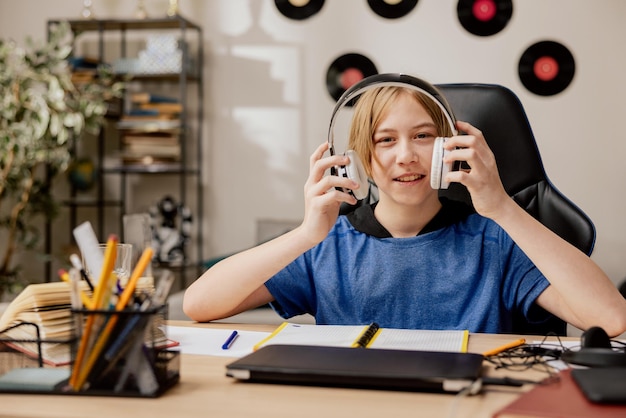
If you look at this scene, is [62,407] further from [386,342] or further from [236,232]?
[236,232]

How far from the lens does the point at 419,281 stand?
1359 millimetres

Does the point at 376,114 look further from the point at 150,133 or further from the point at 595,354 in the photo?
the point at 150,133

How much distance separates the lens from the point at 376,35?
3.75 m

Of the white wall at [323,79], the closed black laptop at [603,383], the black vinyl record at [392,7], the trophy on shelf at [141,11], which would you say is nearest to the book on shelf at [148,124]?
the white wall at [323,79]

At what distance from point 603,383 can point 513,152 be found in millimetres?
942

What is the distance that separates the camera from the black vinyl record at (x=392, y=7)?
12.1ft

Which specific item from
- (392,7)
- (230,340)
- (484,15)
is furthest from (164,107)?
(230,340)

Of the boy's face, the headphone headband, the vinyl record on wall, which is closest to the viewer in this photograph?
the headphone headband

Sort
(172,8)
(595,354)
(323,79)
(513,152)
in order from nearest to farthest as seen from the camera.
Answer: (595,354) < (513,152) < (323,79) < (172,8)

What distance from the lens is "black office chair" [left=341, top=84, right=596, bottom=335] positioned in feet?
5.20

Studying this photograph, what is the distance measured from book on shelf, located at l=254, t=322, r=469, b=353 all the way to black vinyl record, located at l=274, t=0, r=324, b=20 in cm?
290

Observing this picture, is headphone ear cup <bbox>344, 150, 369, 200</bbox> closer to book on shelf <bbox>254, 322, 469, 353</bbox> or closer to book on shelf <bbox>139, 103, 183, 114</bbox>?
book on shelf <bbox>254, 322, 469, 353</bbox>

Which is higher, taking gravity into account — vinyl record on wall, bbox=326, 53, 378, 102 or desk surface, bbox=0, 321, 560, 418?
vinyl record on wall, bbox=326, 53, 378, 102

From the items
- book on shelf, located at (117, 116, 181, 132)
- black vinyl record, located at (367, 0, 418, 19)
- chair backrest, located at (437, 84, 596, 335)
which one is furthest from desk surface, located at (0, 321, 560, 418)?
black vinyl record, located at (367, 0, 418, 19)
